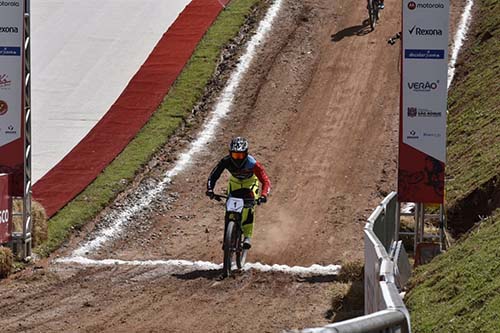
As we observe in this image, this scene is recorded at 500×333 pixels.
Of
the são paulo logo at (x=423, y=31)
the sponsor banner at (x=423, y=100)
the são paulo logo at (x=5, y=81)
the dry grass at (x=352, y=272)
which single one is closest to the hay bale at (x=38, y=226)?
the são paulo logo at (x=5, y=81)

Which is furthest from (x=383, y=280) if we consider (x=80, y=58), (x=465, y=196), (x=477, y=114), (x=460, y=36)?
(x=80, y=58)

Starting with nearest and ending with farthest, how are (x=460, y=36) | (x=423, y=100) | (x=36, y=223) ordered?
(x=423, y=100), (x=36, y=223), (x=460, y=36)

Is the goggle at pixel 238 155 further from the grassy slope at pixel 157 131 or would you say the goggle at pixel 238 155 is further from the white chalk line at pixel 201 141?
the grassy slope at pixel 157 131

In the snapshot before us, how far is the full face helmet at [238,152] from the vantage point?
16.6 meters

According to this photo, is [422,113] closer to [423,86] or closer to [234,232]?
[423,86]

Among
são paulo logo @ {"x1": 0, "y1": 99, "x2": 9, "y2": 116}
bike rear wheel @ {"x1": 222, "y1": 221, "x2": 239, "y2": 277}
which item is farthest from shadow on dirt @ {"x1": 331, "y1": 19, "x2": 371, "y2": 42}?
bike rear wheel @ {"x1": 222, "y1": 221, "x2": 239, "y2": 277}

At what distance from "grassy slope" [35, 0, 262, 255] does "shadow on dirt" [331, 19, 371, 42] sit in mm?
3215

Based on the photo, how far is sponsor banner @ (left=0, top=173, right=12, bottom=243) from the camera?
1759 centimetres

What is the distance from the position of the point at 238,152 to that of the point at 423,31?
3.58 meters

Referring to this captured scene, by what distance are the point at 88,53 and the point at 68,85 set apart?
2.56m

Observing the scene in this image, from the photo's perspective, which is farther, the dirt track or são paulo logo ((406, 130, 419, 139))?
são paulo logo ((406, 130, 419, 139))

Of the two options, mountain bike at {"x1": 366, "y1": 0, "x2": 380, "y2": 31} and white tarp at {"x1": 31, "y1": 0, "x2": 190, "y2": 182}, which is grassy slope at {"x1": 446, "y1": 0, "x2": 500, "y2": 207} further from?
white tarp at {"x1": 31, "y1": 0, "x2": 190, "y2": 182}

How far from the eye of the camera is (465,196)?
19.1 m

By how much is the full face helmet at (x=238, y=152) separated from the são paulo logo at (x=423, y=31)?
331 centimetres
